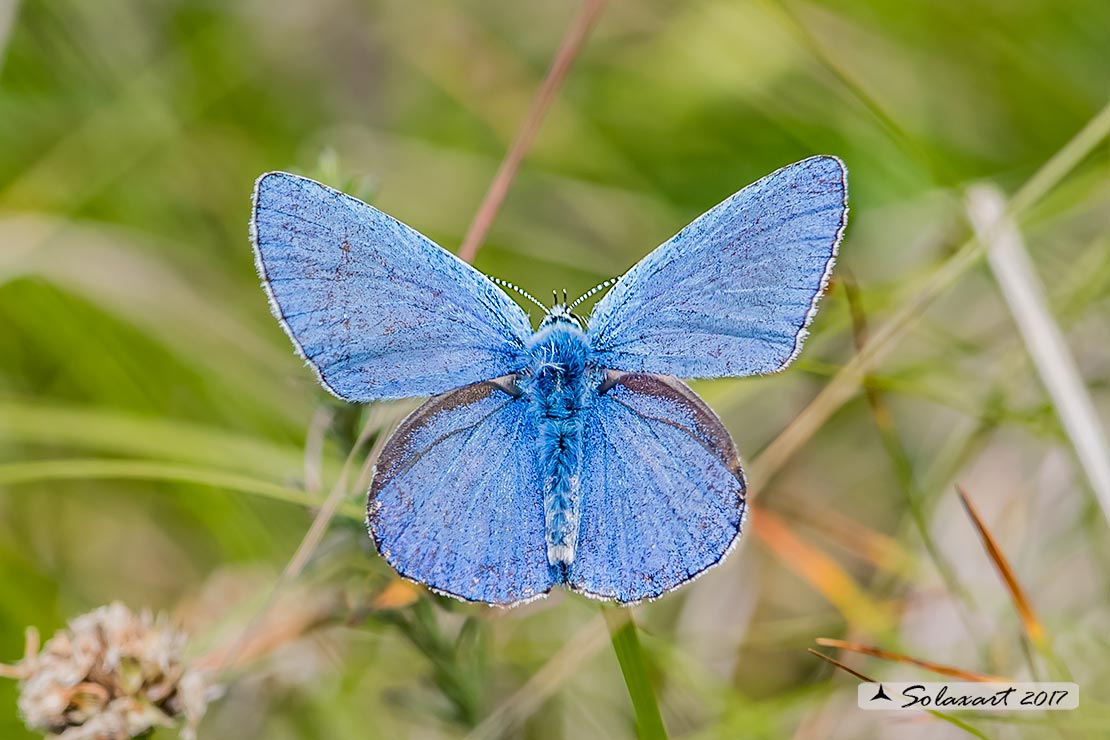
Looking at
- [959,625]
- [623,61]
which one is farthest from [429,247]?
[623,61]

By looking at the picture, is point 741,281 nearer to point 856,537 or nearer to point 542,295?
point 856,537

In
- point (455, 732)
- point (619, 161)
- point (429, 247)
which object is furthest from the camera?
point (619, 161)

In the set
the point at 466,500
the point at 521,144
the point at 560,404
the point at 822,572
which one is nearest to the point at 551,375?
the point at 560,404

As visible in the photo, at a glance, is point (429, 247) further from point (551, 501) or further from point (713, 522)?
point (713, 522)

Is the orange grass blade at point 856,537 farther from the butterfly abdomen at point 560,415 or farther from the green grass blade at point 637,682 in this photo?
the green grass blade at point 637,682

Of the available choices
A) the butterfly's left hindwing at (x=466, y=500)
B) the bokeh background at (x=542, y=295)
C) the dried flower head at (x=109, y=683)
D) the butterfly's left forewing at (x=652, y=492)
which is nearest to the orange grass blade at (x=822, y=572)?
the bokeh background at (x=542, y=295)

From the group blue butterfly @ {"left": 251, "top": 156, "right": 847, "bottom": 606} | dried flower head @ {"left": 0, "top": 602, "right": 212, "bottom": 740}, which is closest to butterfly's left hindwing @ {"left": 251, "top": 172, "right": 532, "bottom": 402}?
blue butterfly @ {"left": 251, "top": 156, "right": 847, "bottom": 606}
